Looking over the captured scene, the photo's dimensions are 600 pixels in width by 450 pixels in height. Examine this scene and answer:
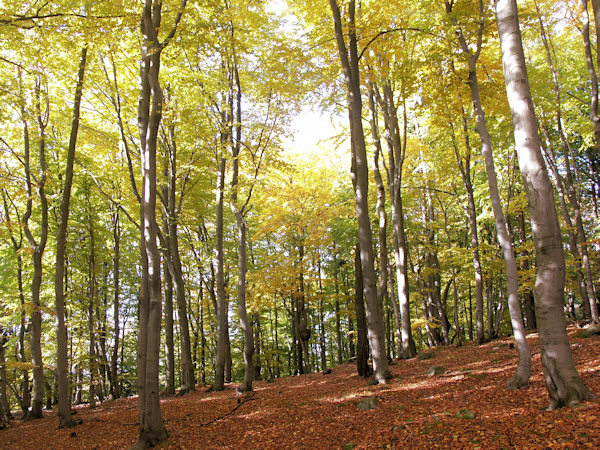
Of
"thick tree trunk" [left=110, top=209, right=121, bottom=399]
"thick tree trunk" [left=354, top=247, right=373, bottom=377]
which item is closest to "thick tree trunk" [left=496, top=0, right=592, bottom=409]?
"thick tree trunk" [left=354, top=247, right=373, bottom=377]

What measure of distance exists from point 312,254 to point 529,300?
10616mm

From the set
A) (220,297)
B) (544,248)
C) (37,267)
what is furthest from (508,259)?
(37,267)

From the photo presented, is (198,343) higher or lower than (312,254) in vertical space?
lower

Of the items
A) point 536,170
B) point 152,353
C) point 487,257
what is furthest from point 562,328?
point 487,257

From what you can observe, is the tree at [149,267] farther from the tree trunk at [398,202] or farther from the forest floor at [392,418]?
the tree trunk at [398,202]

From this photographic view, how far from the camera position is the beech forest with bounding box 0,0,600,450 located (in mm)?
4898

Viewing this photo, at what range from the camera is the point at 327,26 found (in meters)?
9.31

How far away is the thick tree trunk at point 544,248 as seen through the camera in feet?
13.0

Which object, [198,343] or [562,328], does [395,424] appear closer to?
[562,328]

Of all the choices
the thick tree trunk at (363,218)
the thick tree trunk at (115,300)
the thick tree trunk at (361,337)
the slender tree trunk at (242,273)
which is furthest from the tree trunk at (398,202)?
the thick tree trunk at (115,300)

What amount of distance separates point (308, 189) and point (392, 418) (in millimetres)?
11791

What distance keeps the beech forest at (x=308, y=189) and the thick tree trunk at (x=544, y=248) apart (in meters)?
0.02

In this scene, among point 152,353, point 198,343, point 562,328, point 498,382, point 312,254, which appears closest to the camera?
point 562,328

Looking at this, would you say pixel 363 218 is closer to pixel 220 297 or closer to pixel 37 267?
pixel 220 297
